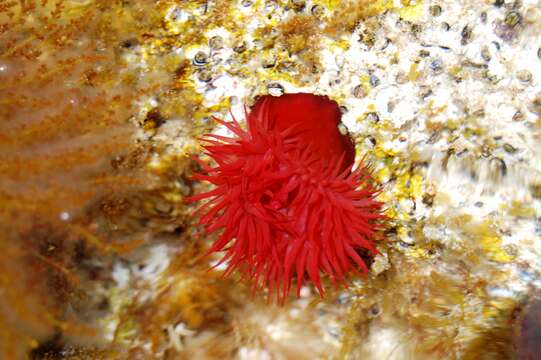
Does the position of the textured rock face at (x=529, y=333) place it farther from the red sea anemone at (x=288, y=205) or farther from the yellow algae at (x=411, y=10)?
the yellow algae at (x=411, y=10)

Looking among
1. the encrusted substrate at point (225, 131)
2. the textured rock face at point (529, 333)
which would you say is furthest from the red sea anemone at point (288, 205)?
the textured rock face at point (529, 333)

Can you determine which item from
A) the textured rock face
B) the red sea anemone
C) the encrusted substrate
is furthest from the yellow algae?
the textured rock face

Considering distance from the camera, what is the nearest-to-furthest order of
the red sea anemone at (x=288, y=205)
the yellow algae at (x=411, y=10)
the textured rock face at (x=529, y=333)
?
the textured rock face at (x=529, y=333), the red sea anemone at (x=288, y=205), the yellow algae at (x=411, y=10)

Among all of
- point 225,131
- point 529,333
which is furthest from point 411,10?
point 529,333

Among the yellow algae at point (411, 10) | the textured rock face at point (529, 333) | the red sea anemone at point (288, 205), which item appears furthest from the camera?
the yellow algae at point (411, 10)

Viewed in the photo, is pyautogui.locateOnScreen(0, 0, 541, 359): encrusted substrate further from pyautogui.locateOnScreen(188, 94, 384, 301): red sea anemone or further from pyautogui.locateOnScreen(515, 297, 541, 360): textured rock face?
pyautogui.locateOnScreen(188, 94, 384, 301): red sea anemone

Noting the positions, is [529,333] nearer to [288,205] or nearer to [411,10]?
[288,205]
